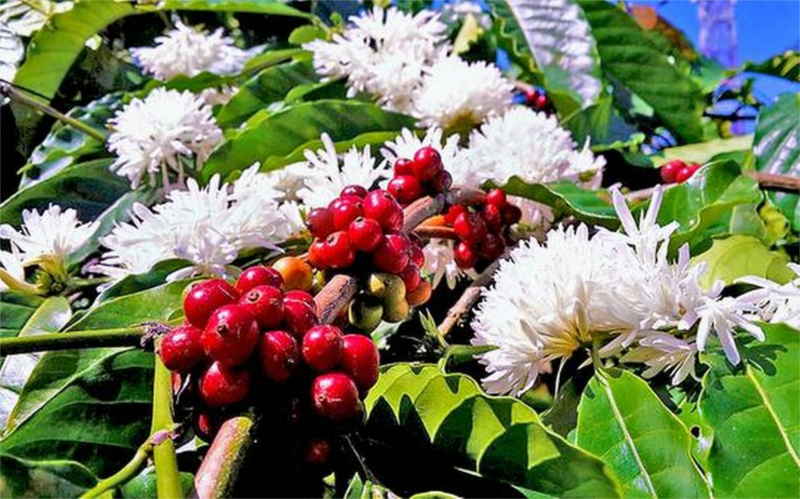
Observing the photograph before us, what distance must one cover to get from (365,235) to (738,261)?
33 centimetres

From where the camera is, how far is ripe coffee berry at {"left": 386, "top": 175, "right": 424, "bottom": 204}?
64 centimetres

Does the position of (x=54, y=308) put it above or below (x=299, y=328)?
below

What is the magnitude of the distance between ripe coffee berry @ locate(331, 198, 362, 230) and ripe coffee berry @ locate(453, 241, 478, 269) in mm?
171

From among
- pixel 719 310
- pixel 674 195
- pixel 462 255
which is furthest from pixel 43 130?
pixel 719 310

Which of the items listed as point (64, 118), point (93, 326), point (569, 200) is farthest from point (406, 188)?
point (64, 118)

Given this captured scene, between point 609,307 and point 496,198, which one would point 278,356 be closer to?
point 609,307

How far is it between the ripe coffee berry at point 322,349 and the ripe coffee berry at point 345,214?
0.15 metres

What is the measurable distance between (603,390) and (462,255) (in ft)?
0.79

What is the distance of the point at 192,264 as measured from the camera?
0.61 m

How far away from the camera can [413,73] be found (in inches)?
37.0

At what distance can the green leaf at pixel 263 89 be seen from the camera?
991 mm

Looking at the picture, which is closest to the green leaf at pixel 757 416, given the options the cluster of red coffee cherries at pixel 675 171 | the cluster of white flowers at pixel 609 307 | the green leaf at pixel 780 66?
the cluster of white flowers at pixel 609 307

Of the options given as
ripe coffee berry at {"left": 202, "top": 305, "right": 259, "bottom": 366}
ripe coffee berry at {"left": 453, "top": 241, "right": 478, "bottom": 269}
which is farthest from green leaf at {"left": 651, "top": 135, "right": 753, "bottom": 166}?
ripe coffee berry at {"left": 202, "top": 305, "right": 259, "bottom": 366}

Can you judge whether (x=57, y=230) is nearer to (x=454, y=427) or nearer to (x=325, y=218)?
(x=325, y=218)
